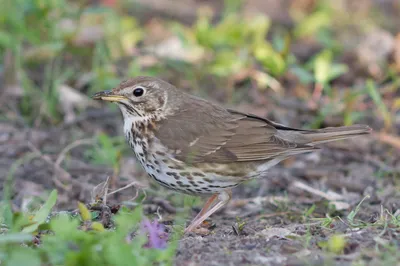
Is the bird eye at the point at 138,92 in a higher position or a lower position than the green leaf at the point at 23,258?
higher

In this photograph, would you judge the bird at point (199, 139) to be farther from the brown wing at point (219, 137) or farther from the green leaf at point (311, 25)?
the green leaf at point (311, 25)

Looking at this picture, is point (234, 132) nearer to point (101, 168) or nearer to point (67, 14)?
point (101, 168)

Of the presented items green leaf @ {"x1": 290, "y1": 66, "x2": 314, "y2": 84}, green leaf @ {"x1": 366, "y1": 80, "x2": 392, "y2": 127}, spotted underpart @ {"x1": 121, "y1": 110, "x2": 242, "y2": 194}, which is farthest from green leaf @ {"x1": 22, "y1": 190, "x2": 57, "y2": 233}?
green leaf @ {"x1": 290, "y1": 66, "x2": 314, "y2": 84}

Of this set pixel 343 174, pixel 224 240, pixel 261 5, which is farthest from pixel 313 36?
pixel 224 240

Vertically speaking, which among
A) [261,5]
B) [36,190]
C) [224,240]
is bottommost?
[36,190]

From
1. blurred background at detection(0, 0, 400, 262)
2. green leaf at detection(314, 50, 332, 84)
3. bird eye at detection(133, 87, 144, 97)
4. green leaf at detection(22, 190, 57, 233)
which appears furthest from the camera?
green leaf at detection(314, 50, 332, 84)

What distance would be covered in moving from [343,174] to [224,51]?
2.19 metres

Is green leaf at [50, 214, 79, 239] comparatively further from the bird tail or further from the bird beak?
the bird tail

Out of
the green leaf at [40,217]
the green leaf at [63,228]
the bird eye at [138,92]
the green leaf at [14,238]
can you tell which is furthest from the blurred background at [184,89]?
the green leaf at [14,238]

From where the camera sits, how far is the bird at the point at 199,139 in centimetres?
533

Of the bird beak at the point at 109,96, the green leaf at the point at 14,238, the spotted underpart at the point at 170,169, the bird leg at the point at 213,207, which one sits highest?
the bird beak at the point at 109,96

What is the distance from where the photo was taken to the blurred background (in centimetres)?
646

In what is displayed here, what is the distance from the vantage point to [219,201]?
18.4ft

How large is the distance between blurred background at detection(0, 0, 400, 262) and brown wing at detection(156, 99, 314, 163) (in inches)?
21.6
